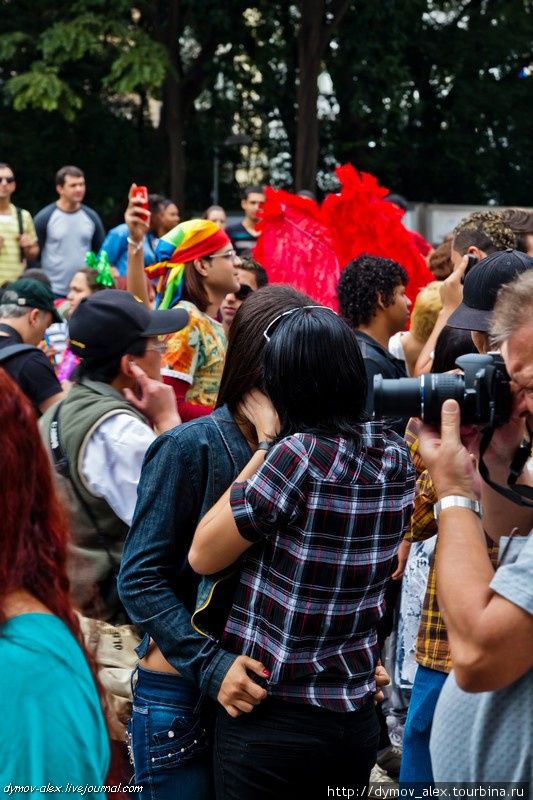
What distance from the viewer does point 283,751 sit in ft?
7.74

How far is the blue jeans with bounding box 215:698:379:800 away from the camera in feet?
7.75

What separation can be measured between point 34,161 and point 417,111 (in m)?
7.19

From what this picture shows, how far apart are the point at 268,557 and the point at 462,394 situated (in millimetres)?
A: 601

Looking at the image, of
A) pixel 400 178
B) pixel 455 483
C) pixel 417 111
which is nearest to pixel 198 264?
pixel 455 483

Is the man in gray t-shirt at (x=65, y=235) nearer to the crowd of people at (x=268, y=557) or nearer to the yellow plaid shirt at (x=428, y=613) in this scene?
the crowd of people at (x=268, y=557)

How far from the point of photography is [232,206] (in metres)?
22.3

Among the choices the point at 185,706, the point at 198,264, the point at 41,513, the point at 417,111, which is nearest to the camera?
the point at 41,513

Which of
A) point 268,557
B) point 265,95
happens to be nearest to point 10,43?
point 265,95

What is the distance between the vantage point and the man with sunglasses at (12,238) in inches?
380

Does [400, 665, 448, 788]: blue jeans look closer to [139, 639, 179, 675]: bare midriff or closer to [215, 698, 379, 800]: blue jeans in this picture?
[215, 698, 379, 800]: blue jeans

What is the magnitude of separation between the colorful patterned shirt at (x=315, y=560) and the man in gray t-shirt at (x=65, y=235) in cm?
789

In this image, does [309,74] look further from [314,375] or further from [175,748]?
[175,748]

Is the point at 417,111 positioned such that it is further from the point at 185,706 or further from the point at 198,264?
the point at 185,706

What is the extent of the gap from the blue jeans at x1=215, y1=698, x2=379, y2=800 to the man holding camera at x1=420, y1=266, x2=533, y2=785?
404mm
